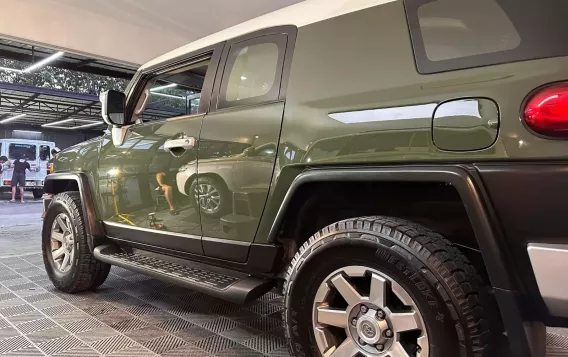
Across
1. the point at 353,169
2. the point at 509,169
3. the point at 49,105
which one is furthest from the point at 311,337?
the point at 49,105

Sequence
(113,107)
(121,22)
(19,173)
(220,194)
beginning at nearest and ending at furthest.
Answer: (220,194) < (113,107) < (121,22) < (19,173)

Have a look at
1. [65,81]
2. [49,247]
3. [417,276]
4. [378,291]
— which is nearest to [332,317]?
[378,291]

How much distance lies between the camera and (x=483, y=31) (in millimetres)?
1543

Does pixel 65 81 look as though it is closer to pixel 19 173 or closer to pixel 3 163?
pixel 3 163

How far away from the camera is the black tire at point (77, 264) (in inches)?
135

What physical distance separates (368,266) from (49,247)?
3.29 meters

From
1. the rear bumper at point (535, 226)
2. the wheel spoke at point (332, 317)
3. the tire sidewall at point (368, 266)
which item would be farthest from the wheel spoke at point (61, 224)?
the rear bumper at point (535, 226)

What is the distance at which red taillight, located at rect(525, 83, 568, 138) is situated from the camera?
128 centimetres

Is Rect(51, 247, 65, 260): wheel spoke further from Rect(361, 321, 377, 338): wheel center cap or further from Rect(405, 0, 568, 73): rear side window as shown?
Rect(405, 0, 568, 73): rear side window

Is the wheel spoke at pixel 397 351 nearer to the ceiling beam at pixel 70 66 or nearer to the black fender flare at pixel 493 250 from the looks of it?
the black fender flare at pixel 493 250

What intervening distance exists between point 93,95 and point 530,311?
17659mm

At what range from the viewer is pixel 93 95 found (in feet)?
54.4

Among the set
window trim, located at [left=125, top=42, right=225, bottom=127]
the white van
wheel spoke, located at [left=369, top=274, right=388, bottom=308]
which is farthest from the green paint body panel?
the white van

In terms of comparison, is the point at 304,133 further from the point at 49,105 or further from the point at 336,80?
the point at 49,105
